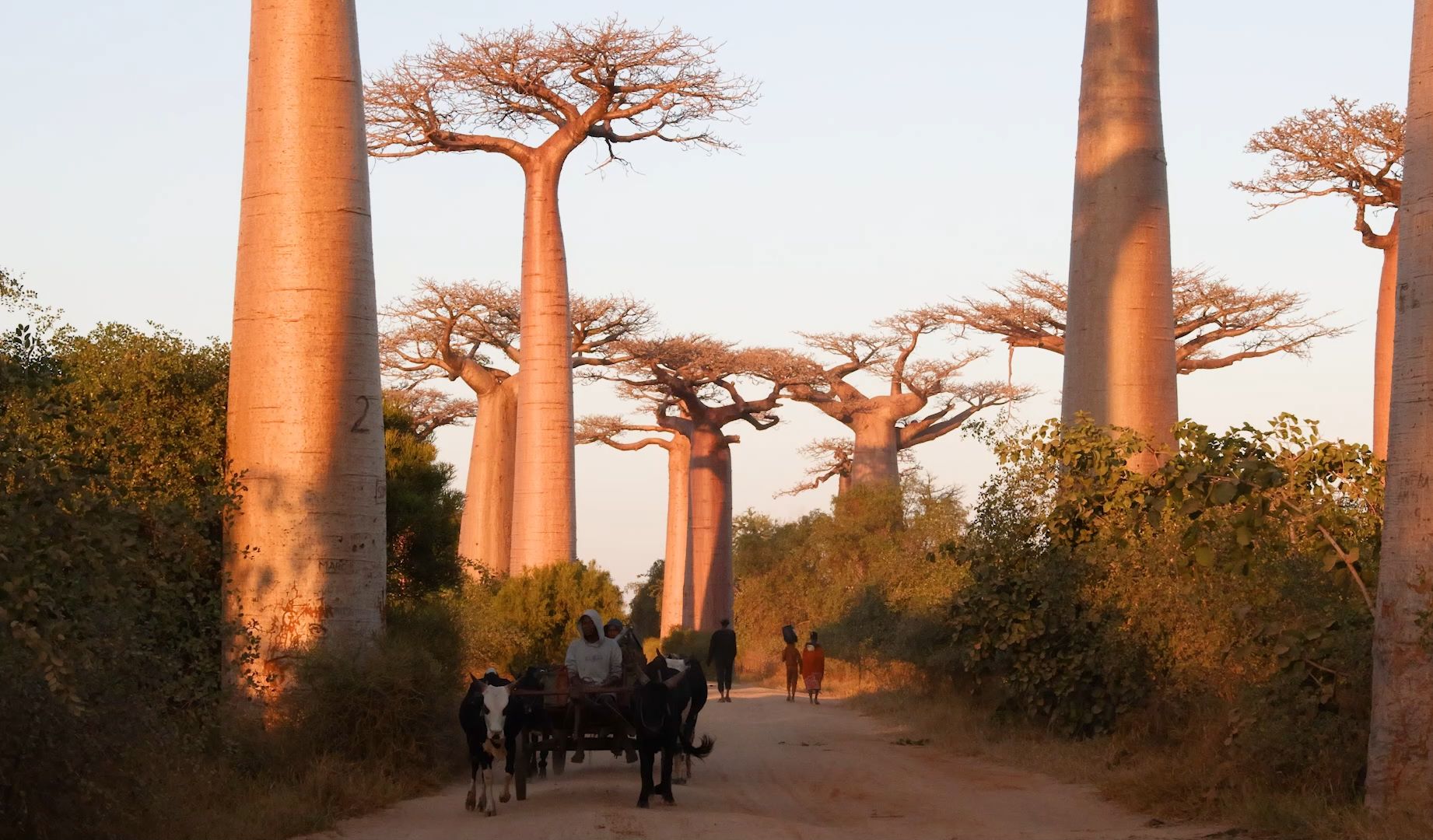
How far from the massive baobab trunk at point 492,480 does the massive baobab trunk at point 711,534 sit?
712 cm

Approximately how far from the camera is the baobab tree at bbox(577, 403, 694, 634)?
35875mm

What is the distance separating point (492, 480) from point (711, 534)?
874cm

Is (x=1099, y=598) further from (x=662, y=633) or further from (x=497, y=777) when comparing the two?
(x=662, y=633)

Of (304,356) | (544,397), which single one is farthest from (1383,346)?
(304,356)

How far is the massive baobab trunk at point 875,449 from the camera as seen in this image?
118 feet

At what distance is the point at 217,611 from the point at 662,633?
2921 cm

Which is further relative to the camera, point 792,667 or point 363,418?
point 792,667

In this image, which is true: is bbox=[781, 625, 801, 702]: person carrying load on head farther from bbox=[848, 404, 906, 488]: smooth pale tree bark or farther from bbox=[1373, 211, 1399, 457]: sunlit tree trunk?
bbox=[848, 404, 906, 488]: smooth pale tree bark

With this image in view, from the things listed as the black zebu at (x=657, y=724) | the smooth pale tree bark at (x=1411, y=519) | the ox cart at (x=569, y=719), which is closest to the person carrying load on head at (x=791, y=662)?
the ox cart at (x=569, y=719)

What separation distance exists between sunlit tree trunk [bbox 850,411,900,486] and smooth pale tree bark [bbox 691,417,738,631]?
3039 mm

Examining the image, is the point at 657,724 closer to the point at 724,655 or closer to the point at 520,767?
the point at 520,767

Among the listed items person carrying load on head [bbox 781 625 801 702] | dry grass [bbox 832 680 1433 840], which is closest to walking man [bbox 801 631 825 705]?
person carrying load on head [bbox 781 625 801 702]

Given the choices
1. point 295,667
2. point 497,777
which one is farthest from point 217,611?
point 497,777

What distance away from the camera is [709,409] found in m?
34.3
